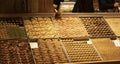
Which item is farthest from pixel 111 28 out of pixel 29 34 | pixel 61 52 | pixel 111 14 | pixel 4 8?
pixel 4 8

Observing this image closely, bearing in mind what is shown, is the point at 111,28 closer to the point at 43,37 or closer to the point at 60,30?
the point at 60,30

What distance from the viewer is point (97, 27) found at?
4129mm

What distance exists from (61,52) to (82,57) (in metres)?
0.28

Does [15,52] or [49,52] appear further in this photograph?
[49,52]

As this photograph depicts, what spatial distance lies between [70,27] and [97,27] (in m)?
0.44

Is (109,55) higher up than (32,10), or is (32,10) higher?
(32,10)

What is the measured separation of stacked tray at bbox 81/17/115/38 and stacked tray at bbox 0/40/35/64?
1032 mm

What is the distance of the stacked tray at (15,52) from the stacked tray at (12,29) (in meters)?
0.10

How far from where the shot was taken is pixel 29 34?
3719 mm

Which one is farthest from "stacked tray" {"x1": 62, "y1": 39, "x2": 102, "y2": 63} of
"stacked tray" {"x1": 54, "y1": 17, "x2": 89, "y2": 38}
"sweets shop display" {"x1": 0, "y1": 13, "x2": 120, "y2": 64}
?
"stacked tray" {"x1": 54, "y1": 17, "x2": 89, "y2": 38}

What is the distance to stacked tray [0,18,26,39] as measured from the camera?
3.64 m

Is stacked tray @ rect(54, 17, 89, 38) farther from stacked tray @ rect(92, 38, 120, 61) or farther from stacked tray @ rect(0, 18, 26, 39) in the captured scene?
stacked tray @ rect(0, 18, 26, 39)

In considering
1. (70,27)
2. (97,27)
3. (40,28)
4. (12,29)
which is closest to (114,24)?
(97,27)

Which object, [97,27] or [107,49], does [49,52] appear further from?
[97,27]
